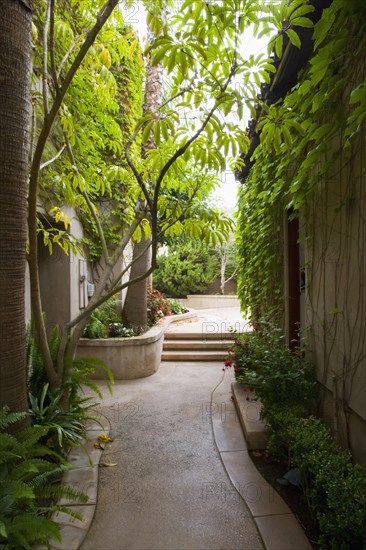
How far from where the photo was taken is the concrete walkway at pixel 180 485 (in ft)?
6.77

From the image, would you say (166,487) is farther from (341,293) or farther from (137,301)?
(137,301)

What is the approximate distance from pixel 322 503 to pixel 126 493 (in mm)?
1418

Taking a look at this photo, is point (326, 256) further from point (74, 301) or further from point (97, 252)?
point (97, 252)

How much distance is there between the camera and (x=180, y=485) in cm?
262

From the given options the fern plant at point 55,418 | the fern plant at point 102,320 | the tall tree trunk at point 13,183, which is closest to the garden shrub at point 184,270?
the fern plant at point 102,320

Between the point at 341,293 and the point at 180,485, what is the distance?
1.92m

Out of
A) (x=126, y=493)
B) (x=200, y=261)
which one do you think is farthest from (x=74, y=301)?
(x=200, y=261)

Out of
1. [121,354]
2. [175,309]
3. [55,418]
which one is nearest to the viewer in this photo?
[55,418]

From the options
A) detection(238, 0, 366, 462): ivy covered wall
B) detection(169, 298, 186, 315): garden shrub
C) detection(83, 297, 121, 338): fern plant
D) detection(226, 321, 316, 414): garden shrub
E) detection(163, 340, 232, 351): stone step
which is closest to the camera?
detection(238, 0, 366, 462): ivy covered wall

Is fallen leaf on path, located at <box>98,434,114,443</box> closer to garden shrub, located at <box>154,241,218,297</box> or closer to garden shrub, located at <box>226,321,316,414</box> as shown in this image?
garden shrub, located at <box>226,321,316,414</box>

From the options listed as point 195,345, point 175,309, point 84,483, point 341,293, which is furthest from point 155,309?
point 341,293

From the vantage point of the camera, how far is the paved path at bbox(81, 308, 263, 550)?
207 cm

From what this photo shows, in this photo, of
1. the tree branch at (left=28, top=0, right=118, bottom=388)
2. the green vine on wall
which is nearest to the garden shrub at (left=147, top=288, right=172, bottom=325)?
the green vine on wall

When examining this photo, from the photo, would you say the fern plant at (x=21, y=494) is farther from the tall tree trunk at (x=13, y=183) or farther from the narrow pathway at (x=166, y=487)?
the narrow pathway at (x=166, y=487)
